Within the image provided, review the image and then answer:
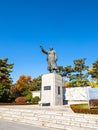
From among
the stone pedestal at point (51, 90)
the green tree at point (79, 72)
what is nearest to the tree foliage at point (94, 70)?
the green tree at point (79, 72)

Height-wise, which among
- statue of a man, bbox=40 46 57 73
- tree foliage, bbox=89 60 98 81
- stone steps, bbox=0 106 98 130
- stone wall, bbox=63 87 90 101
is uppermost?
tree foliage, bbox=89 60 98 81

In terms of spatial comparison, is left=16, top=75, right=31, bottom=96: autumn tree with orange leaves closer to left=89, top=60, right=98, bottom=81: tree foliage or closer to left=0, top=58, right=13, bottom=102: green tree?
left=0, top=58, right=13, bottom=102: green tree

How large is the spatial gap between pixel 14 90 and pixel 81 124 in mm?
35026

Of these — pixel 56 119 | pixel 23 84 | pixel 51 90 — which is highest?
pixel 23 84

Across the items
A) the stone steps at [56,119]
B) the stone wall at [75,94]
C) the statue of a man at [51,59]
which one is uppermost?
the statue of a man at [51,59]

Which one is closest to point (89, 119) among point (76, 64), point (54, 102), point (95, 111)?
point (95, 111)

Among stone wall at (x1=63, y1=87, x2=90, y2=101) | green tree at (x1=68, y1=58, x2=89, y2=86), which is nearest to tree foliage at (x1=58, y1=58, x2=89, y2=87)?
green tree at (x1=68, y1=58, x2=89, y2=86)

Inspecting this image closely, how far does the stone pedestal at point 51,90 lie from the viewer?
55.8 ft

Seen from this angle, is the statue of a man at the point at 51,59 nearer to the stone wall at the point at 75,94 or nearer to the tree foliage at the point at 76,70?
the stone wall at the point at 75,94

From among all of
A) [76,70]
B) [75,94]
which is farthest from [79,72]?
[75,94]

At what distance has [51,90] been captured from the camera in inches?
677

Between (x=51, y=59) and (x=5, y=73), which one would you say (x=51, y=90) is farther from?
(x=5, y=73)

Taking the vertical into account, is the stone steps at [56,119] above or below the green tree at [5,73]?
below

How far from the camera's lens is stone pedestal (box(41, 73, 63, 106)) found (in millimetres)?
17016
